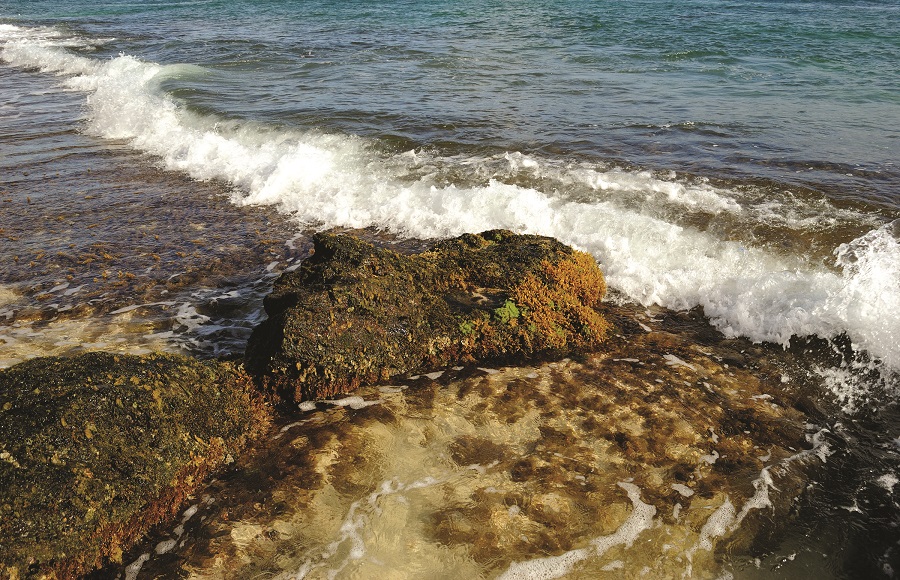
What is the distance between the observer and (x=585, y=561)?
3.19m

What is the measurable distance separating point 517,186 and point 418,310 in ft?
13.5

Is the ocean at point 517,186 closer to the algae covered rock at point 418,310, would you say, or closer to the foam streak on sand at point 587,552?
the foam streak on sand at point 587,552

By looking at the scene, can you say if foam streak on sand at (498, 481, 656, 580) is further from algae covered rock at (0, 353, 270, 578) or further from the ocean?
algae covered rock at (0, 353, 270, 578)

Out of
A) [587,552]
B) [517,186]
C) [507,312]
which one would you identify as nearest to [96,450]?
[587,552]

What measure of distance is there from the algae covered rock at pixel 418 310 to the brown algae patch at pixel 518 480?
215 millimetres

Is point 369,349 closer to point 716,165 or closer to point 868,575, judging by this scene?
point 868,575

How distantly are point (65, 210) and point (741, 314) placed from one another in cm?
808

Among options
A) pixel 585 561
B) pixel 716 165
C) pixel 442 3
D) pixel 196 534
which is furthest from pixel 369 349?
pixel 442 3

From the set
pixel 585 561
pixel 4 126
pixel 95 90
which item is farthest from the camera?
→ pixel 95 90

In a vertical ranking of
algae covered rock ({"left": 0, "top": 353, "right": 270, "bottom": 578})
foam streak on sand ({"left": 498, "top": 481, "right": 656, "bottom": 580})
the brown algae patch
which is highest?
algae covered rock ({"left": 0, "top": 353, "right": 270, "bottom": 578})

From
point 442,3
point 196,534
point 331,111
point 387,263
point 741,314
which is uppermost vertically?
point 442,3

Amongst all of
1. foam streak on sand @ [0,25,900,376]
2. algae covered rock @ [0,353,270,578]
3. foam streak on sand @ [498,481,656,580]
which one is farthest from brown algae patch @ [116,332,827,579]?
foam streak on sand @ [0,25,900,376]

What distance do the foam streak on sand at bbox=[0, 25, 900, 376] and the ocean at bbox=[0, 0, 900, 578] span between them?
0.10ft

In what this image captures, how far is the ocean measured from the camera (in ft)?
16.5
